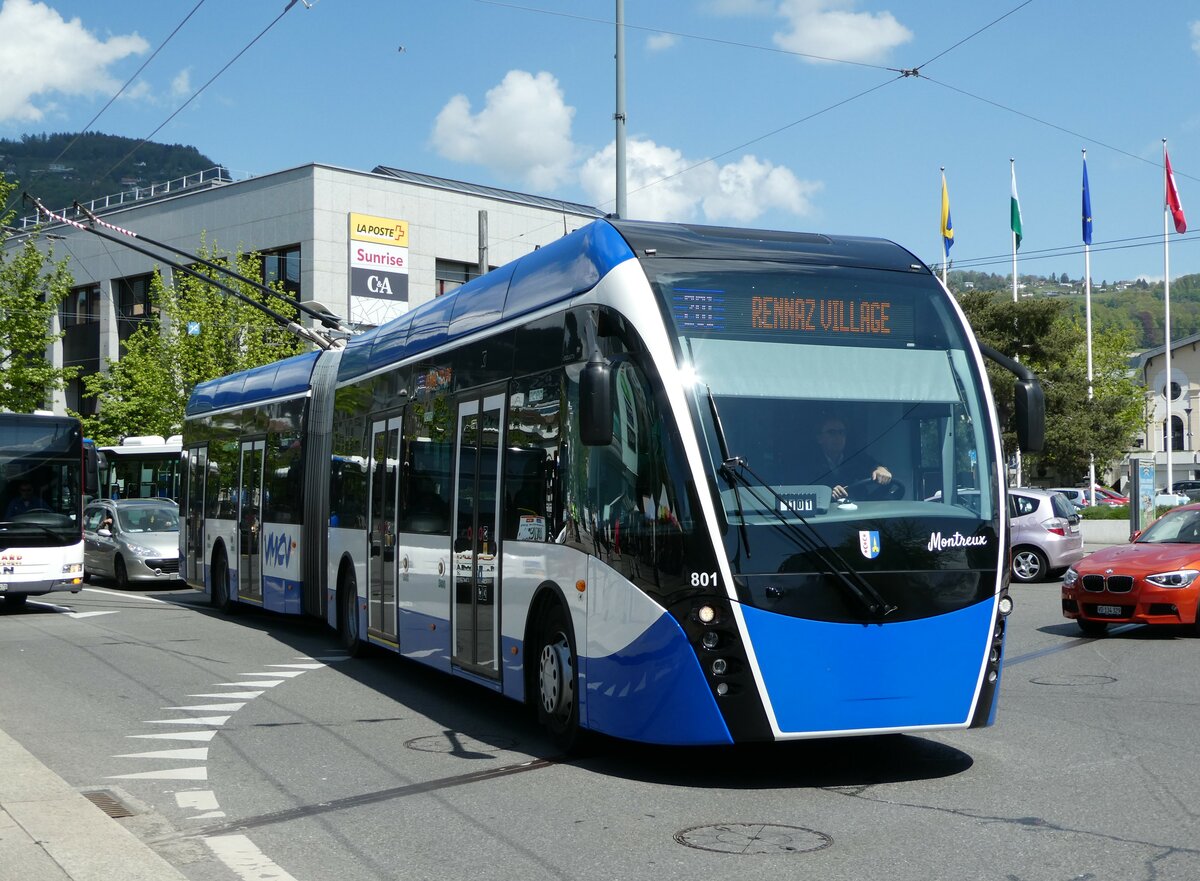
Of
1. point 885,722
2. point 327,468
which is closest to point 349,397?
point 327,468

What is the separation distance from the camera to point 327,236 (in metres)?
53.9

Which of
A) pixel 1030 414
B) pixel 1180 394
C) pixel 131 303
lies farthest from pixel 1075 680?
pixel 1180 394

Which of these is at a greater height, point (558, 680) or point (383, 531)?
point (383, 531)

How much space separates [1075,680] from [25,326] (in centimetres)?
3523

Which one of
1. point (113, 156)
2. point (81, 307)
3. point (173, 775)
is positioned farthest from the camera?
Result: point (113, 156)

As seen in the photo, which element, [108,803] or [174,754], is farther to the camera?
[174,754]

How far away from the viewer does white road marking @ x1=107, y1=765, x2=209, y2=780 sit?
8555 millimetres

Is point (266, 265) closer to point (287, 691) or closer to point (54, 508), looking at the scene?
point (54, 508)

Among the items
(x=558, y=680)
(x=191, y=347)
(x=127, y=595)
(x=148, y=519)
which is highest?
(x=191, y=347)

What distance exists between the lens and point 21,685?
12.8 meters

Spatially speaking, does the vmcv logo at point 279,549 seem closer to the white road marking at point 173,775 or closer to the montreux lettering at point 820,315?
the white road marking at point 173,775

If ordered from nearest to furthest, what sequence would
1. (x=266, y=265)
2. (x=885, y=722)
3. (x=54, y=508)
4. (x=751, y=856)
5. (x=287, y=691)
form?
(x=751, y=856) → (x=885, y=722) → (x=287, y=691) → (x=54, y=508) → (x=266, y=265)

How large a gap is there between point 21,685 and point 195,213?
48472 mm

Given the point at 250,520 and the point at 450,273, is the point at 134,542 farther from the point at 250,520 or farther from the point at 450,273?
the point at 450,273
